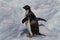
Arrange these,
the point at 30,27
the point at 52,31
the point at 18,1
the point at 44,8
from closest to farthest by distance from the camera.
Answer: the point at 30,27 < the point at 52,31 < the point at 44,8 < the point at 18,1

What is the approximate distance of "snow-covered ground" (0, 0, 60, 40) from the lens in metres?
5.81

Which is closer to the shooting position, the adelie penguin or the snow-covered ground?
the adelie penguin

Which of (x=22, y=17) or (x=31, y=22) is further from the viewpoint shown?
(x=22, y=17)

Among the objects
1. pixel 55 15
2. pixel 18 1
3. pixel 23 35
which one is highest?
pixel 18 1

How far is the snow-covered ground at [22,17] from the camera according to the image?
5809 millimetres

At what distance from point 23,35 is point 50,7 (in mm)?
1731

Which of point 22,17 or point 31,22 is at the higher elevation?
point 22,17

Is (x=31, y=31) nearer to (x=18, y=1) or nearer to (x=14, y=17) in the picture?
(x=14, y=17)

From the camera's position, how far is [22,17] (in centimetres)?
673

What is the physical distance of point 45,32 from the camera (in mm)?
5867

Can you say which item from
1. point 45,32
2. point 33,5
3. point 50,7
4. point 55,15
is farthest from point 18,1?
point 45,32

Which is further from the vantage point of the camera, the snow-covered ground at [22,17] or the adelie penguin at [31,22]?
the snow-covered ground at [22,17]

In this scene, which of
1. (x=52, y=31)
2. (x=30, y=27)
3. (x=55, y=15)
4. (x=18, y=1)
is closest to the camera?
(x=30, y=27)

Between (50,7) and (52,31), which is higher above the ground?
(50,7)
